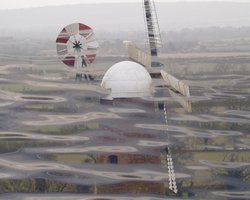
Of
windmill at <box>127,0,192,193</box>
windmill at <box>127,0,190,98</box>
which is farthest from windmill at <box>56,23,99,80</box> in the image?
windmill at <box>127,0,190,98</box>

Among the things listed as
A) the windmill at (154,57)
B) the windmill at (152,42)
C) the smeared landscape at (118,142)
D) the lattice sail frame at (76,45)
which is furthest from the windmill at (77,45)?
the windmill at (152,42)

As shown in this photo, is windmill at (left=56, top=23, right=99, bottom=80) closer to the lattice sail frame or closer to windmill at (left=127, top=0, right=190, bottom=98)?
the lattice sail frame

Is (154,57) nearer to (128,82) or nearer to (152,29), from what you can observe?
(152,29)

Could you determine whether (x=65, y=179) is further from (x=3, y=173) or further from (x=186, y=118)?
(x=186, y=118)

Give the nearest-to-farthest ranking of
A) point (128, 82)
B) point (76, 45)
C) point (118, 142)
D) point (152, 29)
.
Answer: point (118, 142) < point (128, 82) < point (152, 29) < point (76, 45)

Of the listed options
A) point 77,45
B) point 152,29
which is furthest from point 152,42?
point 77,45

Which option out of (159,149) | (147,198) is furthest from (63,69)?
(147,198)
